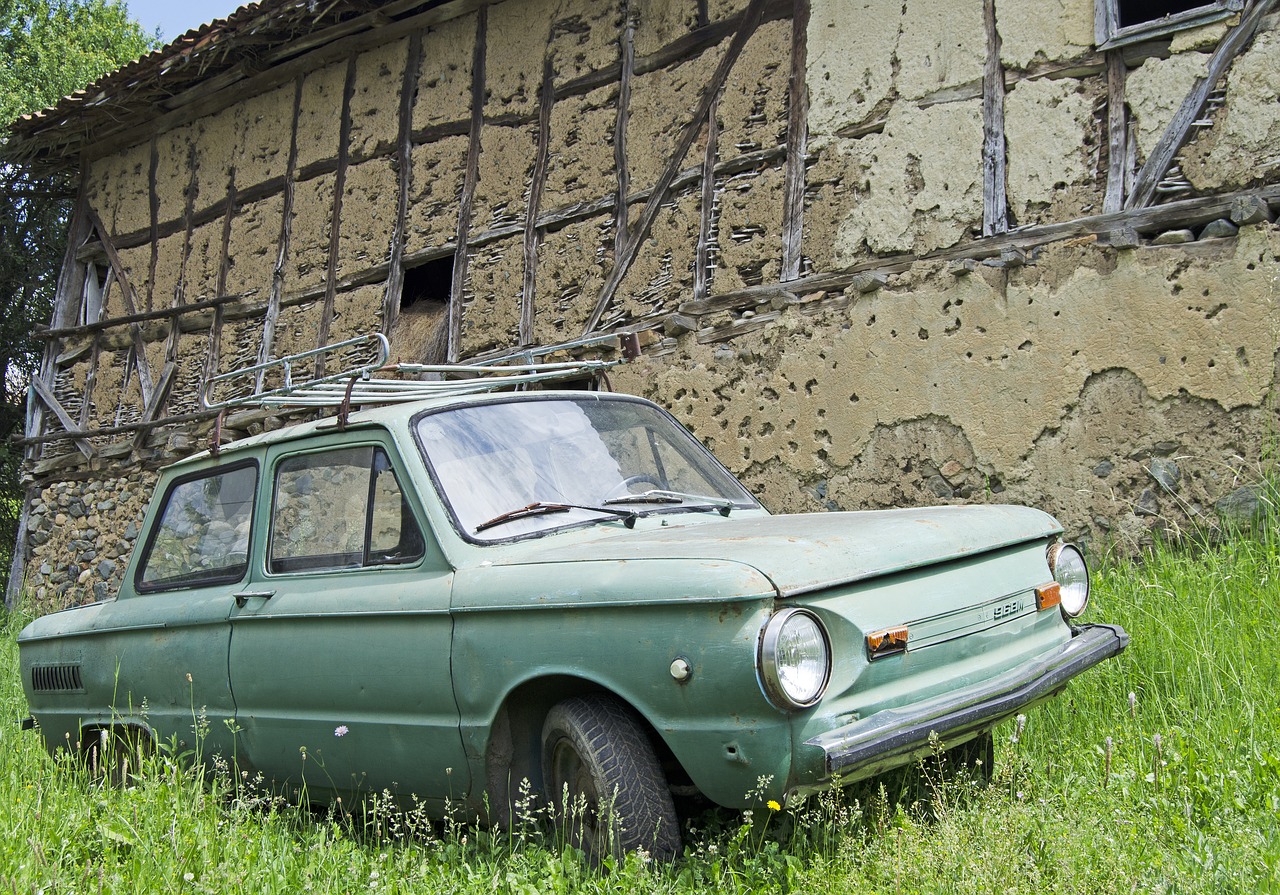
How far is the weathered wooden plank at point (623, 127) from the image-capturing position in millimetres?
8219

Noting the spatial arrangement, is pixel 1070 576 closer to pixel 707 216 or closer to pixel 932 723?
pixel 932 723

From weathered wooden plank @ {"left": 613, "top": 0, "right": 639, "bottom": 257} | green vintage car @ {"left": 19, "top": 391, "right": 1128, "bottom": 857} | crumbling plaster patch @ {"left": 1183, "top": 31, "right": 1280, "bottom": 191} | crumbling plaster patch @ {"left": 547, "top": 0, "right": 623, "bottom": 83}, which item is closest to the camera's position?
green vintage car @ {"left": 19, "top": 391, "right": 1128, "bottom": 857}

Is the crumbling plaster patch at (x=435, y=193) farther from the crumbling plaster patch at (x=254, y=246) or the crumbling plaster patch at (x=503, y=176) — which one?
the crumbling plaster patch at (x=254, y=246)

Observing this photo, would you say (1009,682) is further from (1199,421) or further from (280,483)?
(1199,421)

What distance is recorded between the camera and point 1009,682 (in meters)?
2.95

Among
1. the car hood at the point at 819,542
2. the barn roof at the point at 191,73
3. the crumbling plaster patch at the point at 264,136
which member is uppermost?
the barn roof at the point at 191,73

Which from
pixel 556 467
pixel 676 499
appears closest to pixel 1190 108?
pixel 676 499

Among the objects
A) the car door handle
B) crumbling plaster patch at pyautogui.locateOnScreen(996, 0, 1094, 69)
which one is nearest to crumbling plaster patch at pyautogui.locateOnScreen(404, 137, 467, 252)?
crumbling plaster patch at pyautogui.locateOnScreen(996, 0, 1094, 69)

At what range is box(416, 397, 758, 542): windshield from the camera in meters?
3.44

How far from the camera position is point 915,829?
2924 millimetres

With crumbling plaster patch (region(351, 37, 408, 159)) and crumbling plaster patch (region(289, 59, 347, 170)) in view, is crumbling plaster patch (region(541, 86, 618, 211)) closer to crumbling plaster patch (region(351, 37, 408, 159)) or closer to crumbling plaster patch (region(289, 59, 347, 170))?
crumbling plaster patch (region(351, 37, 408, 159))

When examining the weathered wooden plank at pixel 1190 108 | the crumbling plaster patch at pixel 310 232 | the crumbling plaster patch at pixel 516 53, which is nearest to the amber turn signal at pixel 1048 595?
the weathered wooden plank at pixel 1190 108

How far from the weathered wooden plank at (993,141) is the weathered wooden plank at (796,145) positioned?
3.98ft

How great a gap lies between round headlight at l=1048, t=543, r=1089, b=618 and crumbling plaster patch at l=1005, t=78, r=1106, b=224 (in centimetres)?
318
